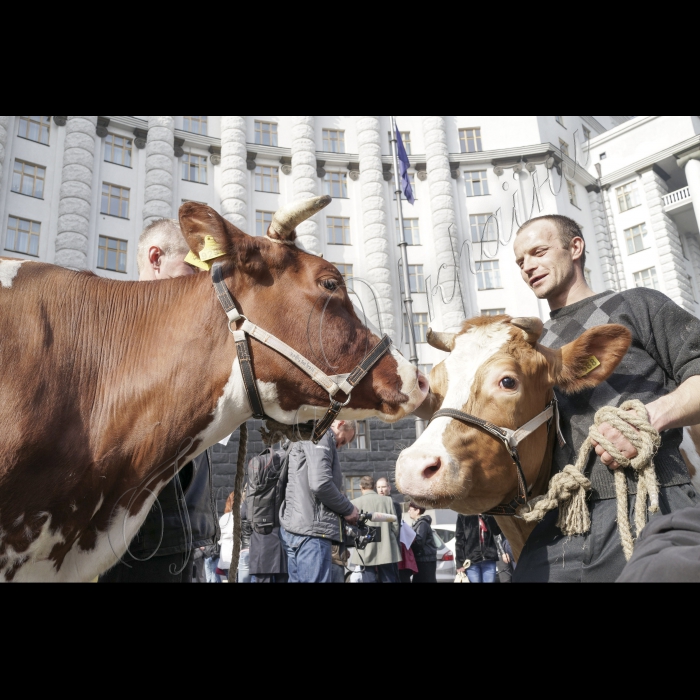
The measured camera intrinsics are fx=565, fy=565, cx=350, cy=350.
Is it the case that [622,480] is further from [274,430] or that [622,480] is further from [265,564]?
[265,564]

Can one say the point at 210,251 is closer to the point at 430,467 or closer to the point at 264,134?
the point at 430,467

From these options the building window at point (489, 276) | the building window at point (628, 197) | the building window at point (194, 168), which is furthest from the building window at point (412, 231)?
the building window at point (194, 168)

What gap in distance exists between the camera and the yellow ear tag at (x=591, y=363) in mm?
2221

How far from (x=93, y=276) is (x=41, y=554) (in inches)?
36.6

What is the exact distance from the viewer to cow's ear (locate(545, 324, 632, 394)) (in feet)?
7.07

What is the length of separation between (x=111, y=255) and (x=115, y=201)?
7.54ft

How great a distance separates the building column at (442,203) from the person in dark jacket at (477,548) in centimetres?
916

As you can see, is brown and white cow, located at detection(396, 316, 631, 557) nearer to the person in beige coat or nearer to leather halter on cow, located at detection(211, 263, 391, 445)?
leather halter on cow, located at detection(211, 263, 391, 445)

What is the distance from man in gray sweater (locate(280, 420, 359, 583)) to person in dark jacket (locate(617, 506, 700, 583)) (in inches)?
145

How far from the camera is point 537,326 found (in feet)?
7.14

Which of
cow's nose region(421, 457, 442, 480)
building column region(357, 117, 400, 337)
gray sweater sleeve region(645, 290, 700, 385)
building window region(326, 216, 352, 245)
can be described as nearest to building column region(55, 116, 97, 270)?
building window region(326, 216, 352, 245)

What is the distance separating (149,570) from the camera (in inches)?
91.4

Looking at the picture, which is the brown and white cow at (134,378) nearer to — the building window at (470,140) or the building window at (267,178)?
the building window at (470,140)

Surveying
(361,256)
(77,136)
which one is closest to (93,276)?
(361,256)
